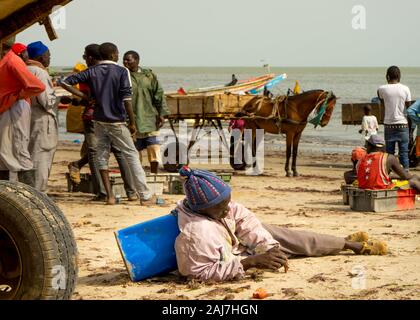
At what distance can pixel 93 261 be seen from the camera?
8.49m

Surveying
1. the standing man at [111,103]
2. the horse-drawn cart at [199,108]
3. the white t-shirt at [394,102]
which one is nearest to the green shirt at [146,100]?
the standing man at [111,103]

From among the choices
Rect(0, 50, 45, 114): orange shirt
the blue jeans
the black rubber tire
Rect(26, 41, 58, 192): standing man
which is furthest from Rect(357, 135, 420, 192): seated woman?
the black rubber tire

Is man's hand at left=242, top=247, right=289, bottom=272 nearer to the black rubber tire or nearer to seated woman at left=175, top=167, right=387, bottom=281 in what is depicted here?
seated woman at left=175, top=167, right=387, bottom=281

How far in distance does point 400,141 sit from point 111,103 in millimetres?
4644

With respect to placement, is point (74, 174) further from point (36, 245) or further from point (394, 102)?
point (36, 245)

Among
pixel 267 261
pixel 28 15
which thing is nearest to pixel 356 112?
pixel 28 15

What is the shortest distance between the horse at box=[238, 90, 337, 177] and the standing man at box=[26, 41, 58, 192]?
687 centimetres

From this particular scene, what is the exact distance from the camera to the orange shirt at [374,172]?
37.9ft

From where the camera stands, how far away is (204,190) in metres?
7.44

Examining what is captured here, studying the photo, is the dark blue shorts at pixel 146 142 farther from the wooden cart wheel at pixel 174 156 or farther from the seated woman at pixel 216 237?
the seated woman at pixel 216 237

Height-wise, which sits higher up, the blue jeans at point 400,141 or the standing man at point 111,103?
the standing man at point 111,103

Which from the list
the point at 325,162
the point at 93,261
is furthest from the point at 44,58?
the point at 325,162

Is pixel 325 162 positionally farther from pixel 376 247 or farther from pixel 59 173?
pixel 376 247

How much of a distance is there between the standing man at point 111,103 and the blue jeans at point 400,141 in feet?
13.4
